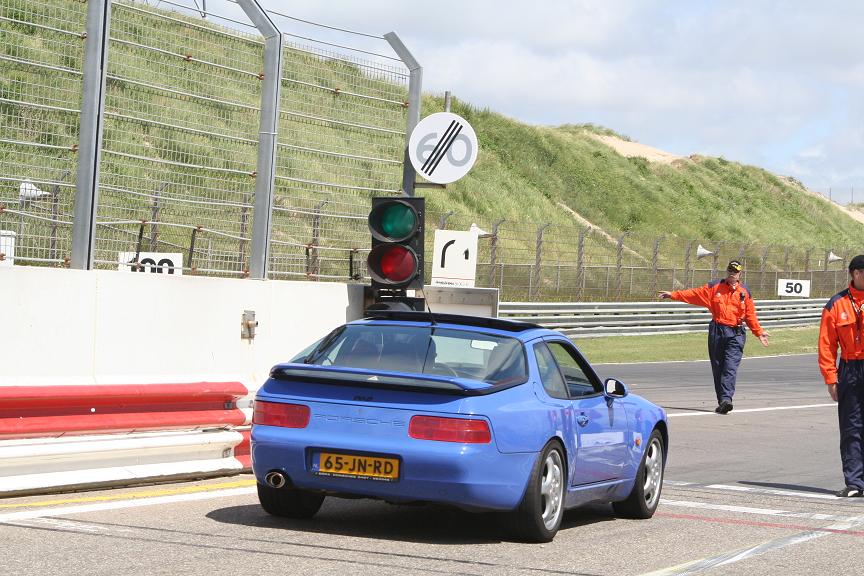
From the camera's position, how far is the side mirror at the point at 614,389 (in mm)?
9280

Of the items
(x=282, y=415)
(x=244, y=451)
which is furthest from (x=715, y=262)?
(x=282, y=415)

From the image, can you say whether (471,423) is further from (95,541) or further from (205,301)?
(205,301)

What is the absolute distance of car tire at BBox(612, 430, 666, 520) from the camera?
31.3 ft

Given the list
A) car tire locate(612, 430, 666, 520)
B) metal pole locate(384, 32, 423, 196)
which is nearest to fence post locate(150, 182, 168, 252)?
metal pole locate(384, 32, 423, 196)

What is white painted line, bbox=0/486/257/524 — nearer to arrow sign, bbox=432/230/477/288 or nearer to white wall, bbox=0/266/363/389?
white wall, bbox=0/266/363/389

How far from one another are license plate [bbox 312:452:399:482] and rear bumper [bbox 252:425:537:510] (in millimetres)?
28

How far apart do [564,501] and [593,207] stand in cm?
6018

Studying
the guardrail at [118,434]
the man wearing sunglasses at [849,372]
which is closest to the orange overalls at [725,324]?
the man wearing sunglasses at [849,372]

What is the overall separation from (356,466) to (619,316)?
30781 millimetres

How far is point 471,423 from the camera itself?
7734 millimetres

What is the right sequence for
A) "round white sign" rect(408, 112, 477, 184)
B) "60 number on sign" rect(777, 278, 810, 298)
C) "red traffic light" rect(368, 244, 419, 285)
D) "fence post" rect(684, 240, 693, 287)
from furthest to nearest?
"60 number on sign" rect(777, 278, 810, 298)
"fence post" rect(684, 240, 693, 287)
"round white sign" rect(408, 112, 477, 184)
"red traffic light" rect(368, 244, 419, 285)

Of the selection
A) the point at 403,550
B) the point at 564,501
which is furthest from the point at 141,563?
the point at 564,501

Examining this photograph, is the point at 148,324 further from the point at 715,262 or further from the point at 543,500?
the point at 715,262

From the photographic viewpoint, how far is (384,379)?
794 centimetres
